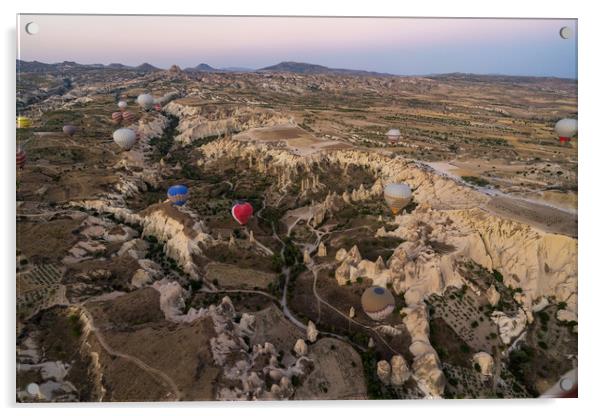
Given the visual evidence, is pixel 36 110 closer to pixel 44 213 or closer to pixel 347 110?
pixel 44 213

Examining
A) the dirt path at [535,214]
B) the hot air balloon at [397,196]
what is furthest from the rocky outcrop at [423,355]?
the hot air balloon at [397,196]

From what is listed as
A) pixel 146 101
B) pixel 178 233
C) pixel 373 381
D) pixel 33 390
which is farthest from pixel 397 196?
pixel 146 101

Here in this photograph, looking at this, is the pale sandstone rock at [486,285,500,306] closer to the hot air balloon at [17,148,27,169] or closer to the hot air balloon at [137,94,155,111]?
the hot air balloon at [17,148,27,169]

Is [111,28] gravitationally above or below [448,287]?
above

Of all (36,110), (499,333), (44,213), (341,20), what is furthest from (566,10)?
(36,110)

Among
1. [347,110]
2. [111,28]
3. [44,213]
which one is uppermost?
[347,110]

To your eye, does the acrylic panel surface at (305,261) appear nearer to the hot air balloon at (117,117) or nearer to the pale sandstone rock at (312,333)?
the pale sandstone rock at (312,333)

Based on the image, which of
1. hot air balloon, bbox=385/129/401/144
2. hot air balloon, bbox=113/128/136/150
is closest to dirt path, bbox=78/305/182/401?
hot air balloon, bbox=113/128/136/150
